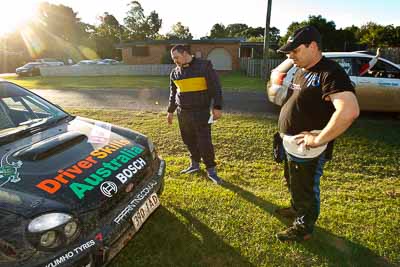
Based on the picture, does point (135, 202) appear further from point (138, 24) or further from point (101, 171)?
point (138, 24)

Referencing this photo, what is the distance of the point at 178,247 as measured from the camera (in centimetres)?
259

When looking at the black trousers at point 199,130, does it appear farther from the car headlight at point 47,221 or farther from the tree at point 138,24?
the tree at point 138,24

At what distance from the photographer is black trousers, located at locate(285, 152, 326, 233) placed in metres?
2.29

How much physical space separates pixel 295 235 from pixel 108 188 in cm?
167

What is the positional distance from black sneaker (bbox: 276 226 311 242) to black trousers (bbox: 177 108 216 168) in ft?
4.78

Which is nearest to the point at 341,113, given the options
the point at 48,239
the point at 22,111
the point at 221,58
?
the point at 48,239

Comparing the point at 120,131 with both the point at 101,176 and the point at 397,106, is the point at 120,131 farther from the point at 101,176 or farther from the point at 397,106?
the point at 397,106

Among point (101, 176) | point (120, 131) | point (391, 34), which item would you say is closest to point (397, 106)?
point (120, 131)

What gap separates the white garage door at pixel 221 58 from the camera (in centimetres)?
2334

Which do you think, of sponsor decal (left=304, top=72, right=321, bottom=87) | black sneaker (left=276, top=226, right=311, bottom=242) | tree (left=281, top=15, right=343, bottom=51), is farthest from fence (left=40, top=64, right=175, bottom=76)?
sponsor decal (left=304, top=72, right=321, bottom=87)

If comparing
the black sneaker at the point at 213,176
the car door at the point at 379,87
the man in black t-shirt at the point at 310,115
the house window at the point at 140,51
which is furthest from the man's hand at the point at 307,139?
the house window at the point at 140,51

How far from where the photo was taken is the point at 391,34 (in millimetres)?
26953

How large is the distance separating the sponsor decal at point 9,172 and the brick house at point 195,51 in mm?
20963

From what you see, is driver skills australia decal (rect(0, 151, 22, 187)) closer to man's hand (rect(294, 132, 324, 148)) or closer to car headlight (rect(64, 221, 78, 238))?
car headlight (rect(64, 221, 78, 238))
